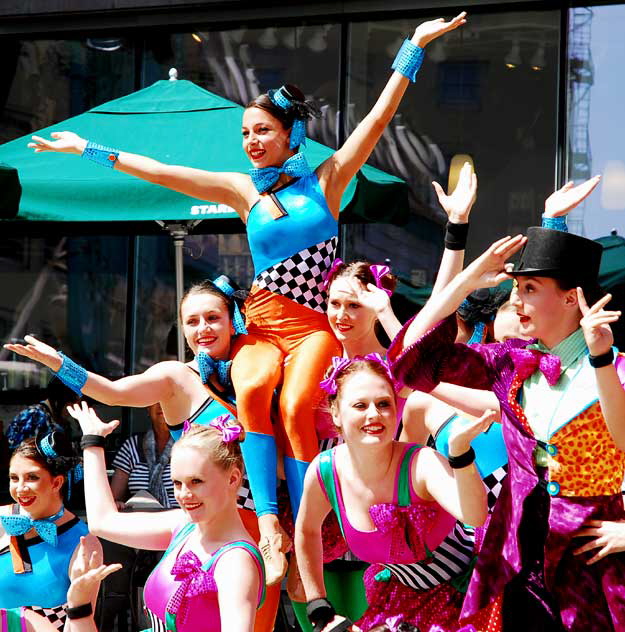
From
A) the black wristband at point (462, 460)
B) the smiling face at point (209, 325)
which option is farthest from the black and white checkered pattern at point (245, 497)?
the black wristband at point (462, 460)

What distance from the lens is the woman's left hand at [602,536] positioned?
289 centimetres

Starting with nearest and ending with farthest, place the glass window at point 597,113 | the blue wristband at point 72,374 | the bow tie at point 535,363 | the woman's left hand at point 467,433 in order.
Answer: the woman's left hand at point 467,433, the bow tie at point 535,363, the blue wristband at point 72,374, the glass window at point 597,113

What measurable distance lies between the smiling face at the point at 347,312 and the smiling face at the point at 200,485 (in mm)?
860

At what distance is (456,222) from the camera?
3.39 m

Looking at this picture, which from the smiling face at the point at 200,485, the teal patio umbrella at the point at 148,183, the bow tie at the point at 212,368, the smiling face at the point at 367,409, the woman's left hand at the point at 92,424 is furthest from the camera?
the teal patio umbrella at the point at 148,183

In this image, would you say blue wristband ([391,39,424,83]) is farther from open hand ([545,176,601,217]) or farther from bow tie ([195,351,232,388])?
bow tie ([195,351,232,388])

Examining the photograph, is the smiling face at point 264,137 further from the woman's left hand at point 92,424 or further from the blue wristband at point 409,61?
the woman's left hand at point 92,424

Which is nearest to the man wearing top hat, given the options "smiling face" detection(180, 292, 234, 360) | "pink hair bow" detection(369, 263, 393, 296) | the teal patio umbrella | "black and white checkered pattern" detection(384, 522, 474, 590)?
"black and white checkered pattern" detection(384, 522, 474, 590)

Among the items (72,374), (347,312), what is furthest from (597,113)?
(72,374)

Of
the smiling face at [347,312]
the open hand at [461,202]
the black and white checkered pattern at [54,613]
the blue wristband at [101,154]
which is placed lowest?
the black and white checkered pattern at [54,613]

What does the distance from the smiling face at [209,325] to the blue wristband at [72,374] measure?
445mm

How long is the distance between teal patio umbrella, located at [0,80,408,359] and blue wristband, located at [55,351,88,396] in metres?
1.43

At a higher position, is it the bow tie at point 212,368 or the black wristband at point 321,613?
the bow tie at point 212,368

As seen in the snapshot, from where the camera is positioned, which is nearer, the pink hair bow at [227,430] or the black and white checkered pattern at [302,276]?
the pink hair bow at [227,430]
